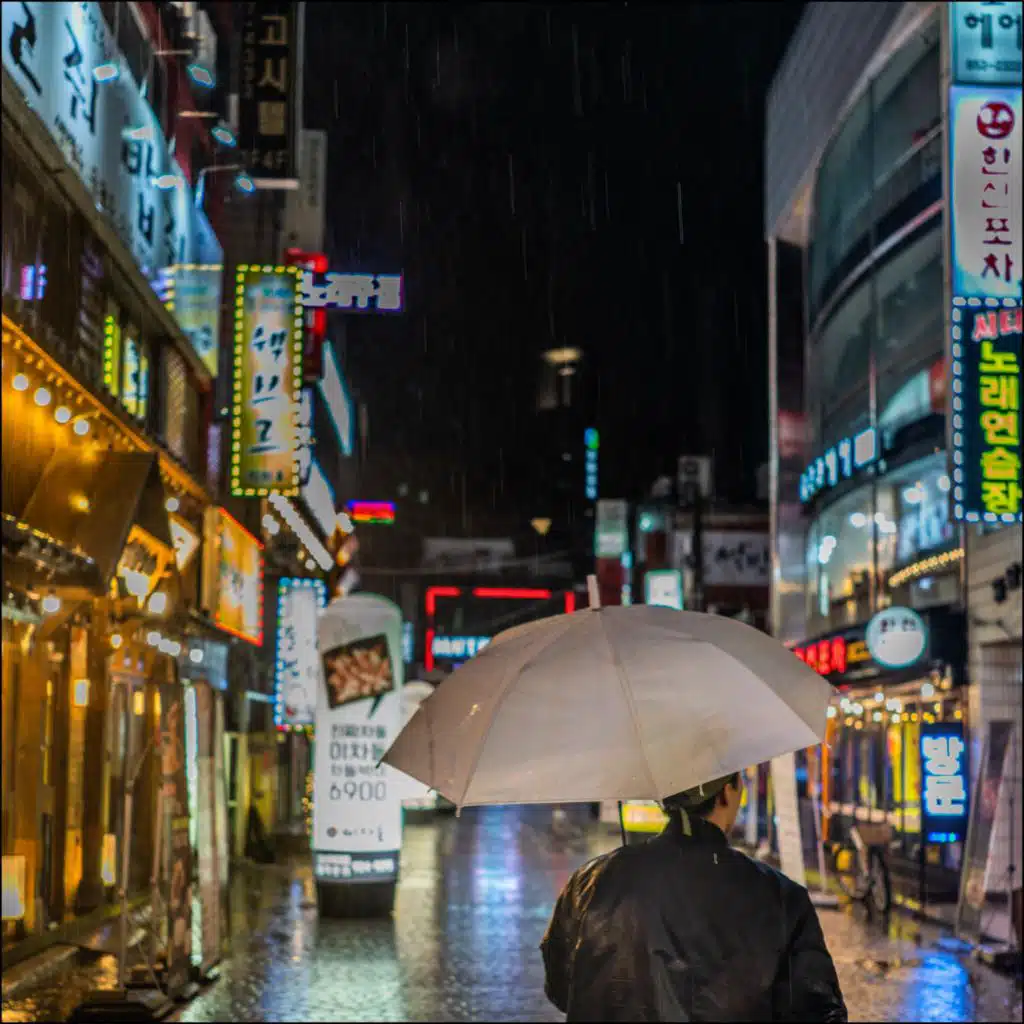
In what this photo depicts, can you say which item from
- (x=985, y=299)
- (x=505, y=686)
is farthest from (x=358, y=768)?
(x=505, y=686)

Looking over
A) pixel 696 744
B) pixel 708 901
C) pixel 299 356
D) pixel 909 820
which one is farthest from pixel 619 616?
pixel 909 820

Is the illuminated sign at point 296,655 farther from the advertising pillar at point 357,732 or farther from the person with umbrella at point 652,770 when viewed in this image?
the person with umbrella at point 652,770

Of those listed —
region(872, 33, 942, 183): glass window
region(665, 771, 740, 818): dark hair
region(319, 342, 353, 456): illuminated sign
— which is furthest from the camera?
region(319, 342, 353, 456): illuminated sign

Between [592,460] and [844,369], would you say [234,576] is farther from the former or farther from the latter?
[592,460]

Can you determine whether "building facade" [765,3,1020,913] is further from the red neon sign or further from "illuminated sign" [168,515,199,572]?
the red neon sign

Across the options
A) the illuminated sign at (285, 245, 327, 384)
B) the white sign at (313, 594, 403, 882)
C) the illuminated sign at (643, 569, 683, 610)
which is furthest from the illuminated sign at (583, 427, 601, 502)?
the white sign at (313, 594, 403, 882)

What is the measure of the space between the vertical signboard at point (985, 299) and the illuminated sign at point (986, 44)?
13.8 inches

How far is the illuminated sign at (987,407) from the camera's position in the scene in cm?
1709

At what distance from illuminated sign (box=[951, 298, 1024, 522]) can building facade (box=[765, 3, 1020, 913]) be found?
0.67 ft

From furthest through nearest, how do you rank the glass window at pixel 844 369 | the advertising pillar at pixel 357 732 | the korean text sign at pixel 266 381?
1. the glass window at pixel 844 369
2. the korean text sign at pixel 266 381
3. the advertising pillar at pixel 357 732

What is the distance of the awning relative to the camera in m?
14.3

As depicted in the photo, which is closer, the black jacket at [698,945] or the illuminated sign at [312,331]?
the black jacket at [698,945]

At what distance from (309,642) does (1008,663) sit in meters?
15.4

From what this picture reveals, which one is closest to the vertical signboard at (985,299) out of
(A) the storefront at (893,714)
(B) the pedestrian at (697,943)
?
(A) the storefront at (893,714)
